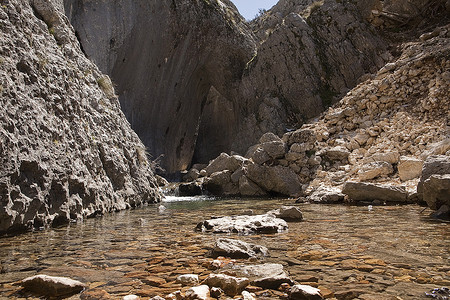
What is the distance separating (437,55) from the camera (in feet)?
48.1

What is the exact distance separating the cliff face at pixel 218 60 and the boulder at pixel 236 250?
1877 centimetres

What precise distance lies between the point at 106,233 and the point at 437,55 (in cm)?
1500

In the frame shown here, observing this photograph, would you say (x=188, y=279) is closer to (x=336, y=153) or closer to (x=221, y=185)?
(x=336, y=153)

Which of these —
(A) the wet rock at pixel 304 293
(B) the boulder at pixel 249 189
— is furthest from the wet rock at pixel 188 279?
(B) the boulder at pixel 249 189

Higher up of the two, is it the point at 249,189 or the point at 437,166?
the point at 437,166

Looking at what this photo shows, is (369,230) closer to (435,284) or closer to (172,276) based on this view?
(435,284)

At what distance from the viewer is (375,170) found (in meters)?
10.9

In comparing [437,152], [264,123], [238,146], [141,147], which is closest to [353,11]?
[264,123]

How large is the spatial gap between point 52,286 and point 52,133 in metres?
4.43

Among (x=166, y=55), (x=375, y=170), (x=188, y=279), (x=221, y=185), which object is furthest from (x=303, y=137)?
(x=166, y=55)

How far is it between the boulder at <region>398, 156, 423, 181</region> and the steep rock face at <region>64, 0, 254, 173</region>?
1712 centimetres

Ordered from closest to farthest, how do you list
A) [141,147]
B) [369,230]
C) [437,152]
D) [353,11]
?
1. [369,230]
2. [437,152]
3. [141,147]
4. [353,11]

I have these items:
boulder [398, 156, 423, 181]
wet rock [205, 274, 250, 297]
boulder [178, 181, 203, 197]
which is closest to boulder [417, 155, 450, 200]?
boulder [398, 156, 423, 181]

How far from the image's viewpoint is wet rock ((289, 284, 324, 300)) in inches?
94.7
